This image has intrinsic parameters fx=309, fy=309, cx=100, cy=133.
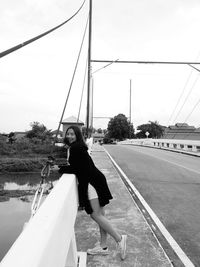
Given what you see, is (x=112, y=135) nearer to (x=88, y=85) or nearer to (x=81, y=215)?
(x=88, y=85)

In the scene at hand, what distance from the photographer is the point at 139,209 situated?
6129 mm

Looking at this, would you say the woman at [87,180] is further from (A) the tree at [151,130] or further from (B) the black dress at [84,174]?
(A) the tree at [151,130]

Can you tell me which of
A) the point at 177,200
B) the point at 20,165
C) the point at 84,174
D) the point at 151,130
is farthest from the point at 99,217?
the point at 151,130

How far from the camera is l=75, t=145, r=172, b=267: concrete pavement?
3797 mm

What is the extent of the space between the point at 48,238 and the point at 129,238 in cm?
293

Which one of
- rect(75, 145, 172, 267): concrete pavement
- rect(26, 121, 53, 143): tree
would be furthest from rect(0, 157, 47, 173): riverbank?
rect(75, 145, 172, 267): concrete pavement

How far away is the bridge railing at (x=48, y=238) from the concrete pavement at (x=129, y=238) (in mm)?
831

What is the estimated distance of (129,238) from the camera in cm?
457

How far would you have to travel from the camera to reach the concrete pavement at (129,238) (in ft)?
12.5

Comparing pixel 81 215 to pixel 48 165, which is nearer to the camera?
pixel 48 165

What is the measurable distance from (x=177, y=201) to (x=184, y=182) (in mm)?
2696

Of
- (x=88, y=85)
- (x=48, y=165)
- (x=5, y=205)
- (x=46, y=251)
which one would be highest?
(x=88, y=85)

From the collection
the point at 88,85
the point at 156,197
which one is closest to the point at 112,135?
the point at 88,85

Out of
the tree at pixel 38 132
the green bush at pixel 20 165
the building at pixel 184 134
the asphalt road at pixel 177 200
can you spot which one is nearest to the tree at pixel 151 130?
the building at pixel 184 134
